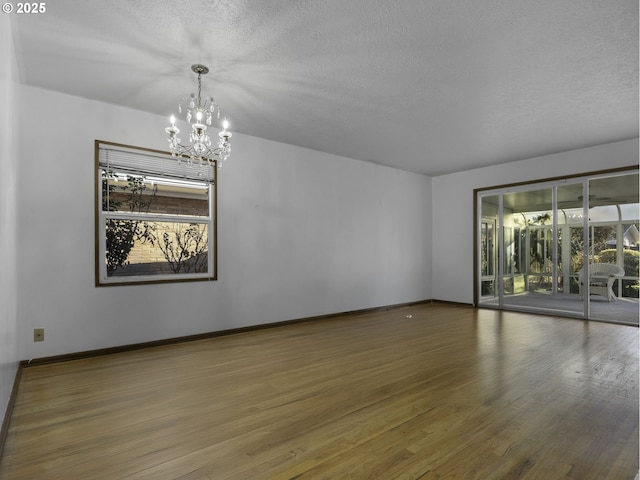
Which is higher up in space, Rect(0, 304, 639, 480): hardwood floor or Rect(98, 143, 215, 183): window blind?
Rect(98, 143, 215, 183): window blind

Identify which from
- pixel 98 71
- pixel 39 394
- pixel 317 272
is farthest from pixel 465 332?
pixel 98 71

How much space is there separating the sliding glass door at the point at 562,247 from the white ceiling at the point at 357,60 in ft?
5.18

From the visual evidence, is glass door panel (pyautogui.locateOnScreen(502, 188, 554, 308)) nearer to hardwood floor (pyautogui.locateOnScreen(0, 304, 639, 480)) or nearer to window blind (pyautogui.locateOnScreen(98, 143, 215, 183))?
hardwood floor (pyautogui.locateOnScreen(0, 304, 639, 480))

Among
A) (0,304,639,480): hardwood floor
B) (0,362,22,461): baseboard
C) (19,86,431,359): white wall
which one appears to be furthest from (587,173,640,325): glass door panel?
(0,362,22,461): baseboard

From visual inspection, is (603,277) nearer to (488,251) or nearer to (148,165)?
(488,251)

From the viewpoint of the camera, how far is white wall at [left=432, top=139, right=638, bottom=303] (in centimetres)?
622

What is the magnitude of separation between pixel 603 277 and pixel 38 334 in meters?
8.90

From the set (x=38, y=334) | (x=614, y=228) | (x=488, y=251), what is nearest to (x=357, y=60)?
(x=38, y=334)

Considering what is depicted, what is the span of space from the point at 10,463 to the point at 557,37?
461 cm

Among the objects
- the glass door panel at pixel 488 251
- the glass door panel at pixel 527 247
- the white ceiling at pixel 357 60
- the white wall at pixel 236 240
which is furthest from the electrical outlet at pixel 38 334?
the glass door panel at pixel 527 247

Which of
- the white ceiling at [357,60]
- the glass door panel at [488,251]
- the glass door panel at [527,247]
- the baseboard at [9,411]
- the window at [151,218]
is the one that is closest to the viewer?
the baseboard at [9,411]

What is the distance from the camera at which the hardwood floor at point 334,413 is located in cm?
189

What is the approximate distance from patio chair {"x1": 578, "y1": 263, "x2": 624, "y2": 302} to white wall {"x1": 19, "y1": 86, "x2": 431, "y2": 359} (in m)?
2.95

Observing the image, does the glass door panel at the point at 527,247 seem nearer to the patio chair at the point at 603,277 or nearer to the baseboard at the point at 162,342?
the patio chair at the point at 603,277
